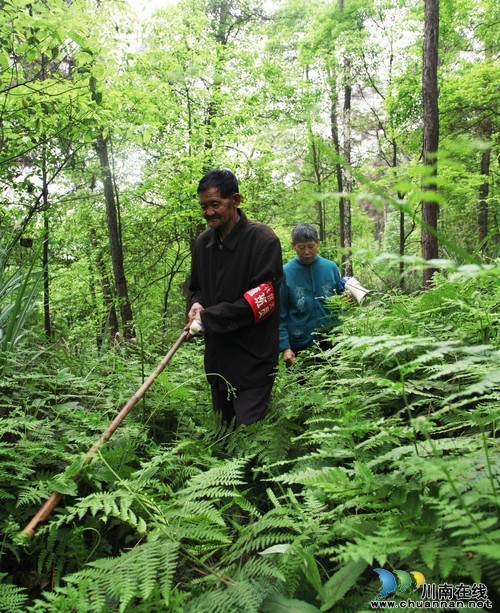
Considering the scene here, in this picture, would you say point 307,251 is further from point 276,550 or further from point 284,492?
point 276,550

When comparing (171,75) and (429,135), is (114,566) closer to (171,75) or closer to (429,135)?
(429,135)

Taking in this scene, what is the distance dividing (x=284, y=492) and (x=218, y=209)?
75.3 inches

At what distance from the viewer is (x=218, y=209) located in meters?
2.88

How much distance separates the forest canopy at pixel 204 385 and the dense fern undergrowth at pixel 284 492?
12mm

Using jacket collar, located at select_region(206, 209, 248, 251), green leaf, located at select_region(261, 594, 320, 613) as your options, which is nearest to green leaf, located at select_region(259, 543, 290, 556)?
green leaf, located at select_region(261, 594, 320, 613)

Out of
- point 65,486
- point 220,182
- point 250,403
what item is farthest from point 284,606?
point 220,182

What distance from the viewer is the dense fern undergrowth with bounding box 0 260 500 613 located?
1.09 metres

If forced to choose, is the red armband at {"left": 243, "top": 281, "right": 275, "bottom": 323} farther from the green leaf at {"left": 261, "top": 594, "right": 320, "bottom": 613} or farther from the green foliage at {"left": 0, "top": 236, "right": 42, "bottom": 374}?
the green leaf at {"left": 261, "top": 594, "right": 320, "bottom": 613}

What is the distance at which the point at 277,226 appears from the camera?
12.4m

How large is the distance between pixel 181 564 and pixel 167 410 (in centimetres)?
158

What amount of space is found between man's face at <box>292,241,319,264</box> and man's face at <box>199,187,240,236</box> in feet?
4.04

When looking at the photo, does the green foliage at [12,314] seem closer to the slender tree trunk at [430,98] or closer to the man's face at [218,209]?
the man's face at [218,209]

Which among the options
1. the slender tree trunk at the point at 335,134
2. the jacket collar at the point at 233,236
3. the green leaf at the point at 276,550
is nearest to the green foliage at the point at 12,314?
the jacket collar at the point at 233,236

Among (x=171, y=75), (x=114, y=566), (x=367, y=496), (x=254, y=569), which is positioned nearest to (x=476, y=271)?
(x=367, y=496)
